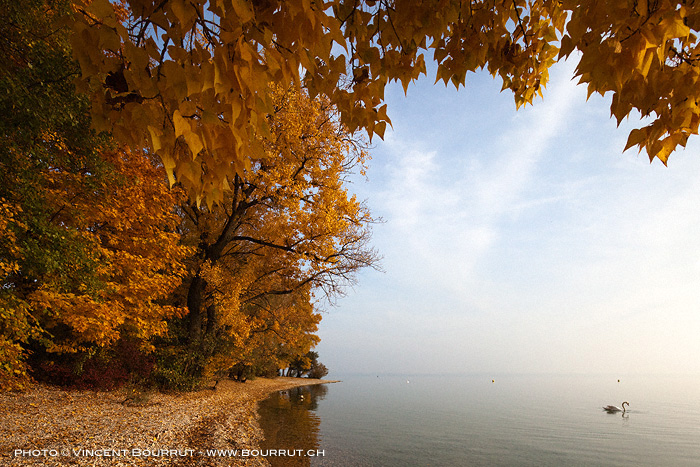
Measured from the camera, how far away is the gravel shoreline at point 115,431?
5.45 meters

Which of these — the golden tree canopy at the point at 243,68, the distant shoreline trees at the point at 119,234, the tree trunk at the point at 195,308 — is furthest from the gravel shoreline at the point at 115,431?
the golden tree canopy at the point at 243,68

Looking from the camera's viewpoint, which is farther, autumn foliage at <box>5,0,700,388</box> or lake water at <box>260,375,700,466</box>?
lake water at <box>260,375,700,466</box>

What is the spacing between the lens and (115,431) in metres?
6.87

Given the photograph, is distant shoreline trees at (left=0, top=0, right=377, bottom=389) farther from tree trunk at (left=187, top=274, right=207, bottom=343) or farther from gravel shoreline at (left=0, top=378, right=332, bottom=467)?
gravel shoreline at (left=0, top=378, right=332, bottom=467)

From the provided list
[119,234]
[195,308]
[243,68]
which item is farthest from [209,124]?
[195,308]

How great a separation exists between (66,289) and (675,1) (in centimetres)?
1016

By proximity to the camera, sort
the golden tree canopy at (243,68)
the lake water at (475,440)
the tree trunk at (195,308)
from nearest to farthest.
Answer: the golden tree canopy at (243,68) < the lake water at (475,440) < the tree trunk at (195,308)

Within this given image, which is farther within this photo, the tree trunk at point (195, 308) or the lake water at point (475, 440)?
the tree trunk at point (195, 308)

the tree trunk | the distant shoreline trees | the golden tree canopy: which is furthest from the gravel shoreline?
the golden tree canopy

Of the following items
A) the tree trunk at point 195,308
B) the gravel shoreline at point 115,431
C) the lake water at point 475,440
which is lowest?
the lake water at point 475,440

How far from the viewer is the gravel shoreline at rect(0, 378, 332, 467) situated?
17.9 feet

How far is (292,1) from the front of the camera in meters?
1.54

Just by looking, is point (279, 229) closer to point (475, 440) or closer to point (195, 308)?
point (195, 308)

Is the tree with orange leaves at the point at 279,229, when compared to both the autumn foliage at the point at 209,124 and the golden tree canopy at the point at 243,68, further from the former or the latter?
the golden tree canopy at the point at 243,68
